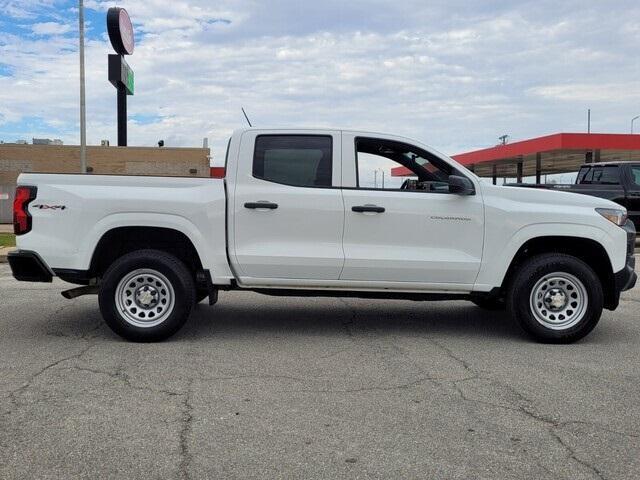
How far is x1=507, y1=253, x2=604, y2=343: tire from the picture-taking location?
6059 mm

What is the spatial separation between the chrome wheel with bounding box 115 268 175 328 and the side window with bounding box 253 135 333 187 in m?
1.35

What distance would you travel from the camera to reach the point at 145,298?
5.98 meters

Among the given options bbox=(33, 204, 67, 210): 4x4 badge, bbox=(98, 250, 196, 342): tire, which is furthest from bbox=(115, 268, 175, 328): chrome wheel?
bbox=(33, 204, 67, 210): 4x4 badge

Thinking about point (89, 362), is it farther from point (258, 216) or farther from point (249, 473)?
point (249, 473)

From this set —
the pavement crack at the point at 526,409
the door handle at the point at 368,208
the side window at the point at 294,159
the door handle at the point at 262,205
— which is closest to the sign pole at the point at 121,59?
the side window at the point at 294,159

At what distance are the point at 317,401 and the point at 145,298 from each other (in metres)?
2.32

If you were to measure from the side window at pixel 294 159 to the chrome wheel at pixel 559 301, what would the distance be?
7.43 feet

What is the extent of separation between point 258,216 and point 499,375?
253 cm

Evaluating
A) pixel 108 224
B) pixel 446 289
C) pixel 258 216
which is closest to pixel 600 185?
pixel 446 289

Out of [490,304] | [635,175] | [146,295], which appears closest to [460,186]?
[490,304]

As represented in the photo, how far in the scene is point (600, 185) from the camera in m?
15.5

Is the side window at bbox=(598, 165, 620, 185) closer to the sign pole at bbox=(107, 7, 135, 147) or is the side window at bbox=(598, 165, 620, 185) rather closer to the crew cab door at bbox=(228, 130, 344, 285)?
the crew cab door at bbox=(228, 130, 344, 285)

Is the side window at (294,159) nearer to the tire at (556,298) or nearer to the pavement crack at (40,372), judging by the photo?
the tire at (556,298)

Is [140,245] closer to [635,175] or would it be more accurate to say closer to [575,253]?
[575,253]
